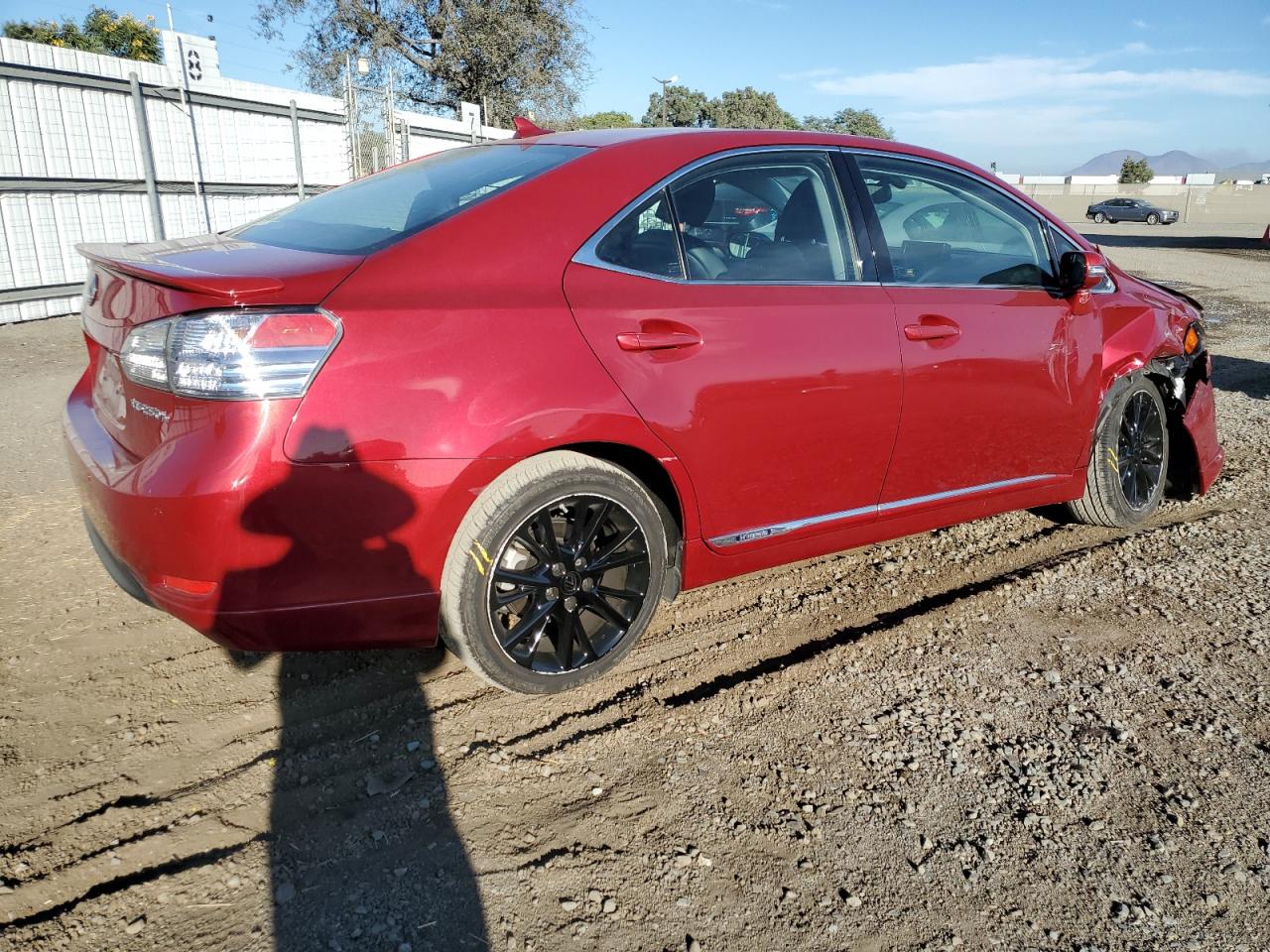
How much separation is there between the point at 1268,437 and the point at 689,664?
16.6 ft

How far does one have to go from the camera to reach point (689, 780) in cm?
254

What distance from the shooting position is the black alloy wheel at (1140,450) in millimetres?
4312

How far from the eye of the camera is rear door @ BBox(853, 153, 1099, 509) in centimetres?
341

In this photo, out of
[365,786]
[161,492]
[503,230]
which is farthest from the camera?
[503,230]

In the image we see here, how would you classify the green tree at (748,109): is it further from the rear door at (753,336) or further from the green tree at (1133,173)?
the rear door at (753,336)

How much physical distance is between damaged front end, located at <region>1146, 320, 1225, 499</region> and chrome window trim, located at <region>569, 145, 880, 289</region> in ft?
6.20

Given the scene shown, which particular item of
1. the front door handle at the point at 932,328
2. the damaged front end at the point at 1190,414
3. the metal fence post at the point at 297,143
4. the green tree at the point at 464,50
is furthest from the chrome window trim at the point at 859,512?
the green tree at the point at 464,50

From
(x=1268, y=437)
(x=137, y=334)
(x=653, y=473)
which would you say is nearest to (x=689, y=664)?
(x=653, y=473)

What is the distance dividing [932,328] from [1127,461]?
1.61 metres

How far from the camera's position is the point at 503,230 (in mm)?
2664

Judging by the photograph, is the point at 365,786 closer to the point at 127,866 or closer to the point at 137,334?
the point at 127,866

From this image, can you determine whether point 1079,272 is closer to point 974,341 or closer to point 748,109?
point 974,341

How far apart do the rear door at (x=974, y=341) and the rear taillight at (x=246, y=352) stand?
79.8 inches

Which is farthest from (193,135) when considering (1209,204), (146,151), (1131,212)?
(1209,204)
